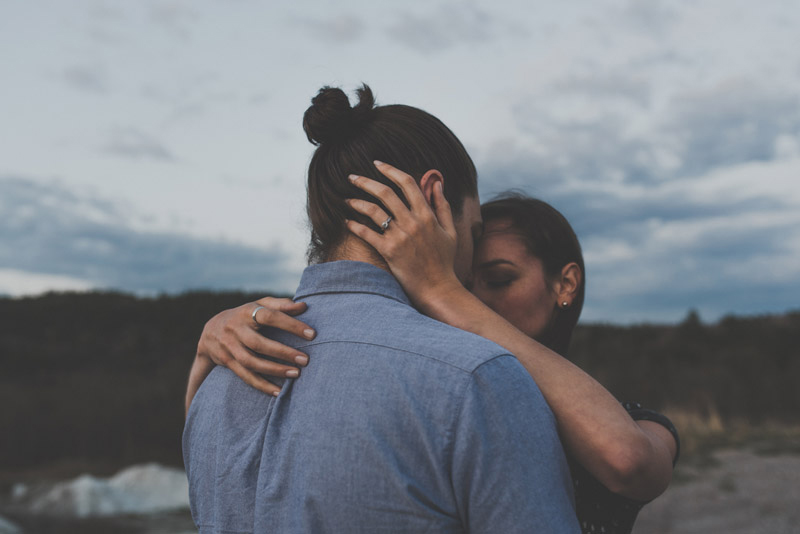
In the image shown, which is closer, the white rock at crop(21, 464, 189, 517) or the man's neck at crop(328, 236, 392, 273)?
the man's neck at crop(328, 236, 392, 273)

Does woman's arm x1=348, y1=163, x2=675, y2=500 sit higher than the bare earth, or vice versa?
woman's arm x1=348, y1=163, x2=675, y2=500

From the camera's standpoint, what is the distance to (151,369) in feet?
62.7

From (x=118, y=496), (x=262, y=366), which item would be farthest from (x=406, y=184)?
(x=118, y=496)

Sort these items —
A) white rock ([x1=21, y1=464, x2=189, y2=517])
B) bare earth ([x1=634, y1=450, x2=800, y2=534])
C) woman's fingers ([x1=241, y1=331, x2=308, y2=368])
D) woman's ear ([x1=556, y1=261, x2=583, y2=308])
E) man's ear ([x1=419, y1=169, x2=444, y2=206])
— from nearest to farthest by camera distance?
1. woman's fingers ([x1=241, y1=331, x2=308, y2=368])
2. man's ear ([x1=419, y1=169, x2=444, y2=206])
3. woman's ear ([x1=556, y1=261, x2=583, y2=308])
4. bare earth ([x1=634, y1=450, x2=800, y2=534])
5. white rock ([x1=21, y1=464, x2=189, y2=517])

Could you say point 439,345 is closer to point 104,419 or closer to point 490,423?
point 490,423

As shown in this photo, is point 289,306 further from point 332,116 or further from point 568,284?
point 568,284

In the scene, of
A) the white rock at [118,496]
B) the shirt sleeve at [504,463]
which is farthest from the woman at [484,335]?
the white rock at [118,496]

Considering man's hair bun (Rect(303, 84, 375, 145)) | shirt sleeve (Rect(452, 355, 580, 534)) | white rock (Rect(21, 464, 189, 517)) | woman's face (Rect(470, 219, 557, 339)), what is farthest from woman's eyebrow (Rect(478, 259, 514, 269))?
white rock (Rect(21, 464, 189, 517))

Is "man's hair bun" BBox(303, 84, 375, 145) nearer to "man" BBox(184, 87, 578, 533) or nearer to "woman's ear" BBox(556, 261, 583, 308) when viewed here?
"man" BBox(184, 87, 578, 533)

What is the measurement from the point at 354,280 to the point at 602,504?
0.96 m

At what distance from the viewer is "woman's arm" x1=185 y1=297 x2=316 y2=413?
4.24 ft

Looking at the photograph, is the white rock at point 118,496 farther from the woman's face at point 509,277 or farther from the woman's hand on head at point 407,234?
the woman's hand on head at point 407,234

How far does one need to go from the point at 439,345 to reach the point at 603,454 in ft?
1.42

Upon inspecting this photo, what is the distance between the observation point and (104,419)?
14383 mm
